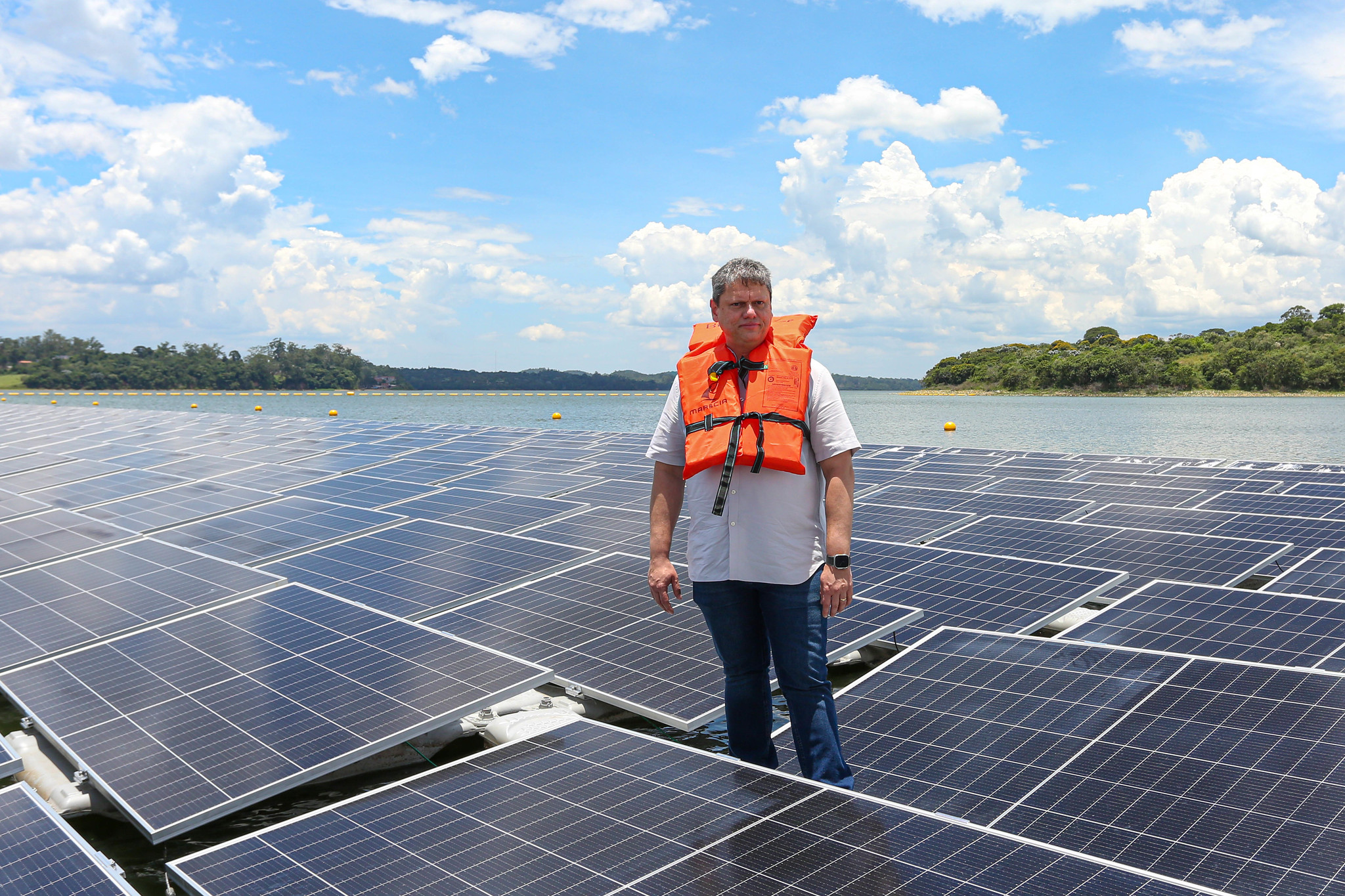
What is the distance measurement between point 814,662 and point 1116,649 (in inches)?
124

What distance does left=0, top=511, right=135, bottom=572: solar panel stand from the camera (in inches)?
452

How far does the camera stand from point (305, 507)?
14.2 m

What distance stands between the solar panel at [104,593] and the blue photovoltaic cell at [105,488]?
18.1 feet

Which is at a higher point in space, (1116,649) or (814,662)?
(814,662)

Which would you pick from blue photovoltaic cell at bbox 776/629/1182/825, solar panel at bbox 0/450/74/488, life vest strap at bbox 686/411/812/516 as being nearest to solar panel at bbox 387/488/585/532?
blue photovoltaic cell at bbox 776/629/1182/825

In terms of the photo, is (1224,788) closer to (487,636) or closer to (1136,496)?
(487,636)

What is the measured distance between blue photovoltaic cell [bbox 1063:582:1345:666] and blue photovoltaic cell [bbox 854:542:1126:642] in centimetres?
46

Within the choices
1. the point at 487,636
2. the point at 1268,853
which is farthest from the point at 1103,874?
the point at 487,636

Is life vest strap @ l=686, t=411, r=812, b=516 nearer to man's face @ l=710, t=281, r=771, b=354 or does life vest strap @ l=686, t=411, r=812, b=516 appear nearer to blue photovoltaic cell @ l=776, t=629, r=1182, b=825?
man's face @ l=710, t=281, r=771, b=354

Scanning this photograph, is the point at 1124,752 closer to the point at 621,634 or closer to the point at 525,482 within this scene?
the point at 621,634

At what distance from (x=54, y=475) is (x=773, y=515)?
20833 millimetres

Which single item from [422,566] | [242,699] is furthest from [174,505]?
[242,699]

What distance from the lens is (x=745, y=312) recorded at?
4094 millimetres

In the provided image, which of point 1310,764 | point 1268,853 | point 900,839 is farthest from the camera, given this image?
point 1310,764
